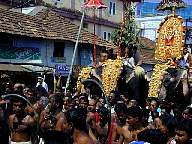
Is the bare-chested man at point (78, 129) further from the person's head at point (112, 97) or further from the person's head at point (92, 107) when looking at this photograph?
the person's head at point (112, 97)

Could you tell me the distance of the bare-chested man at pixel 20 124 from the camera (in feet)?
24.3

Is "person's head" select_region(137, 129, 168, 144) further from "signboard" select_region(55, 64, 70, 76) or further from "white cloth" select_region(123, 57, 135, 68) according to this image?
"signboard" select_region(55, 64, 70, 76)

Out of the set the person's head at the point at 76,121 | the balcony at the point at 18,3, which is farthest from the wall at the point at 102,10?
the person's head at the point at 76,121

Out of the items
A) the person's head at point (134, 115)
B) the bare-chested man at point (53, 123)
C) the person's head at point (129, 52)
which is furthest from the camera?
the person's head at point (129, 52)

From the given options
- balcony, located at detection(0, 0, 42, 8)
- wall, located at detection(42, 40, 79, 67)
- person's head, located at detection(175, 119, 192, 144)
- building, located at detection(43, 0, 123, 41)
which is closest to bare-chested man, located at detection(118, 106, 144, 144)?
person's head, located at detection(175, 119, 192, 144)

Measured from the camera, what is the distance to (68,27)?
2878cm

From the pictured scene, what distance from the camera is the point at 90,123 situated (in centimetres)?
820

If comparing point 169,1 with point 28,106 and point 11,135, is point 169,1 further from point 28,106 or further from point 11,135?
point 11,135

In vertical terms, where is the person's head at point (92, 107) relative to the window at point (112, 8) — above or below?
below

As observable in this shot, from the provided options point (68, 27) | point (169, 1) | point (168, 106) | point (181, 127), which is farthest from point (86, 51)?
point (181, 127)

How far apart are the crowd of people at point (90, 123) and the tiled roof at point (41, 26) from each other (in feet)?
45.7

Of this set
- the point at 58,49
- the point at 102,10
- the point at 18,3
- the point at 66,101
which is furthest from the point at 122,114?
the point at 102,10

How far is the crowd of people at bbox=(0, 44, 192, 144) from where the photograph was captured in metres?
5.58

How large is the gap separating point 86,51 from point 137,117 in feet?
75.8
